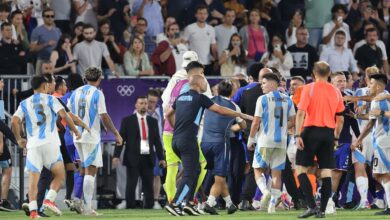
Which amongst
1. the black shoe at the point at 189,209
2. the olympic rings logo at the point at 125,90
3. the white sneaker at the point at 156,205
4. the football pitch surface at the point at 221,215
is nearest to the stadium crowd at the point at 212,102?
the white sneaker at the point at 156,205

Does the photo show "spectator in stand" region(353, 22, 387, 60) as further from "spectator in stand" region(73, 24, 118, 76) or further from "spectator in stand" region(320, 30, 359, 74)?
"spectator in stand" region(73, 24, 118, 76)

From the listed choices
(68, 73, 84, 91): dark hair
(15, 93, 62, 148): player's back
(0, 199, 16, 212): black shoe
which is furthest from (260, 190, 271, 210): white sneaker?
(0, 199, 16, 212): black shoe

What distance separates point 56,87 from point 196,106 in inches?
155

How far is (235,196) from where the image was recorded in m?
24.6

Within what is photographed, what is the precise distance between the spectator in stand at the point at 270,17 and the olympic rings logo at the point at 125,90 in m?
5.19

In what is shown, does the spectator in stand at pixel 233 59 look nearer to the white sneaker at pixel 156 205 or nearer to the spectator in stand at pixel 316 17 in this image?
the spectator in stand at pixel 316 17

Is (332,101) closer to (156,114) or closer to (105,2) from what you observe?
(156,114)

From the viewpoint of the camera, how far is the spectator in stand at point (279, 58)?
29.2 metres

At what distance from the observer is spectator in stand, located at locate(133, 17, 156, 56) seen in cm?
2828

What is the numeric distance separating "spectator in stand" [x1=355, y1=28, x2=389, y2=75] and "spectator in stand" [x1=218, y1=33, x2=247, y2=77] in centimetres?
307

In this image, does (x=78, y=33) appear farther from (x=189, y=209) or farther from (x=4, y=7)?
(x=189, y=209)

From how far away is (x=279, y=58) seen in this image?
29.3m

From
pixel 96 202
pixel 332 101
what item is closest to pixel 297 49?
pixel 96 202

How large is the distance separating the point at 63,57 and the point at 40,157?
689cm
